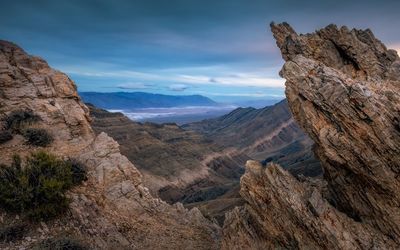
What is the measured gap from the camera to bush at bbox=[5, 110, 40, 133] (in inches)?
965

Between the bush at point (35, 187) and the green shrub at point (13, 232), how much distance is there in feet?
2.14

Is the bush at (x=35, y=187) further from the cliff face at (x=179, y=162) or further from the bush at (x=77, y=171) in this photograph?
the cliff face at (x=179, y=162)

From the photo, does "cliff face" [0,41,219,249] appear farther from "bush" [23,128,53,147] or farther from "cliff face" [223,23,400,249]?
"cliff face" [223,23,400,249]

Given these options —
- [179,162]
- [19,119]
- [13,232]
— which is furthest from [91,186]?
[179,162]

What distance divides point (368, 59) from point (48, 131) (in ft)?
61.1

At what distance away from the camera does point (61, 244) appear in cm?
1659

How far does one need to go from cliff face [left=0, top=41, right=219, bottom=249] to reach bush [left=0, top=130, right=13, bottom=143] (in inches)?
11.7

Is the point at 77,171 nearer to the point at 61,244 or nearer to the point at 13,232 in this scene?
the point at 13,232

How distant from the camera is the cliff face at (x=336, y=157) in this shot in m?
13.8

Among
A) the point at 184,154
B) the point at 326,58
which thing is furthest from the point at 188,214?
the point at 184,154

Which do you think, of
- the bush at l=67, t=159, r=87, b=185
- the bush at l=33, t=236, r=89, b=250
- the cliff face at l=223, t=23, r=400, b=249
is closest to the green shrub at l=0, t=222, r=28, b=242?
the bush at l=33, t=236, r=89, b=250

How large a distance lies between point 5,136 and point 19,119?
217 centimetres

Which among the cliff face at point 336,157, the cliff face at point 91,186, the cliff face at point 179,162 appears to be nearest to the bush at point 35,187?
the cliff face at point 91,186

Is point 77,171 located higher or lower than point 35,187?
higher
